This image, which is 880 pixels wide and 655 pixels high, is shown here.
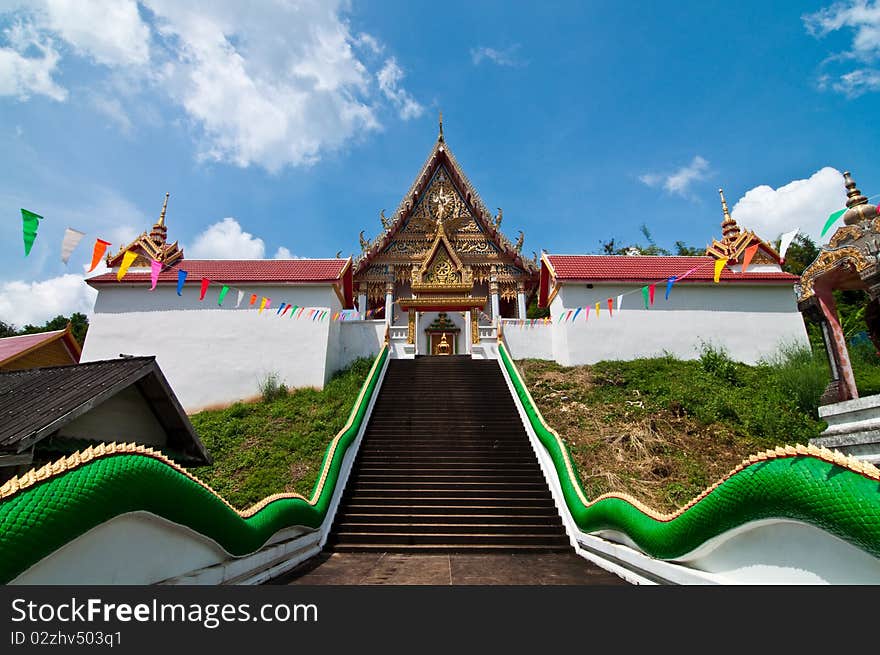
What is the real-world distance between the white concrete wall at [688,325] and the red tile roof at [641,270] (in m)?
0.35

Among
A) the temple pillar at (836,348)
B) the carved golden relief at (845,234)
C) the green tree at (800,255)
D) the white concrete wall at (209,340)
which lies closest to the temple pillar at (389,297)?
the white concrete wall at (209,340)

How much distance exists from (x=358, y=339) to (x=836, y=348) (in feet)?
43.2

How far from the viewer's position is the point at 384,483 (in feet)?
26.6

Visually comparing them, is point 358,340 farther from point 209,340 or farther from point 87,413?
point 87,413

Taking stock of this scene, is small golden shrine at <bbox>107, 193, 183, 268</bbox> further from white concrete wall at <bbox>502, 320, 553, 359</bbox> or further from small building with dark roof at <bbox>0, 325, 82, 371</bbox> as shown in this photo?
white concrete wall at <bbox>502, 320, 553, 359</bbox>

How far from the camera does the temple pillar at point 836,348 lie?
23.2 ft

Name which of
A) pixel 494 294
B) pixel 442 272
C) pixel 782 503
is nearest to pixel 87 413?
pixel 782 503

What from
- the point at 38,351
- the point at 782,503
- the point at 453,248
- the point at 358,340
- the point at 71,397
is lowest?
the point at 782,503

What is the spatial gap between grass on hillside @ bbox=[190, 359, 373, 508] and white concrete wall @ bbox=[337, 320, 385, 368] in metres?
0.84

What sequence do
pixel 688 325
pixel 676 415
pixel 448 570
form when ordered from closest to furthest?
pixel 448 570
pixel 676 415
pixel 688 325

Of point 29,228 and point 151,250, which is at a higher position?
point 151,250

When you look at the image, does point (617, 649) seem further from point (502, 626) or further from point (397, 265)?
point (397, 265)

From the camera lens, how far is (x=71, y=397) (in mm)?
3861

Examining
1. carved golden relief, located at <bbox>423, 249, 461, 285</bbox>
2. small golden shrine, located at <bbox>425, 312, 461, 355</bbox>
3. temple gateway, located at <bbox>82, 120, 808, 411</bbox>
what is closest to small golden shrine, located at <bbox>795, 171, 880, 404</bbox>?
temple gateway, located at <bbox>82, 120, 808, 411</bbox>
